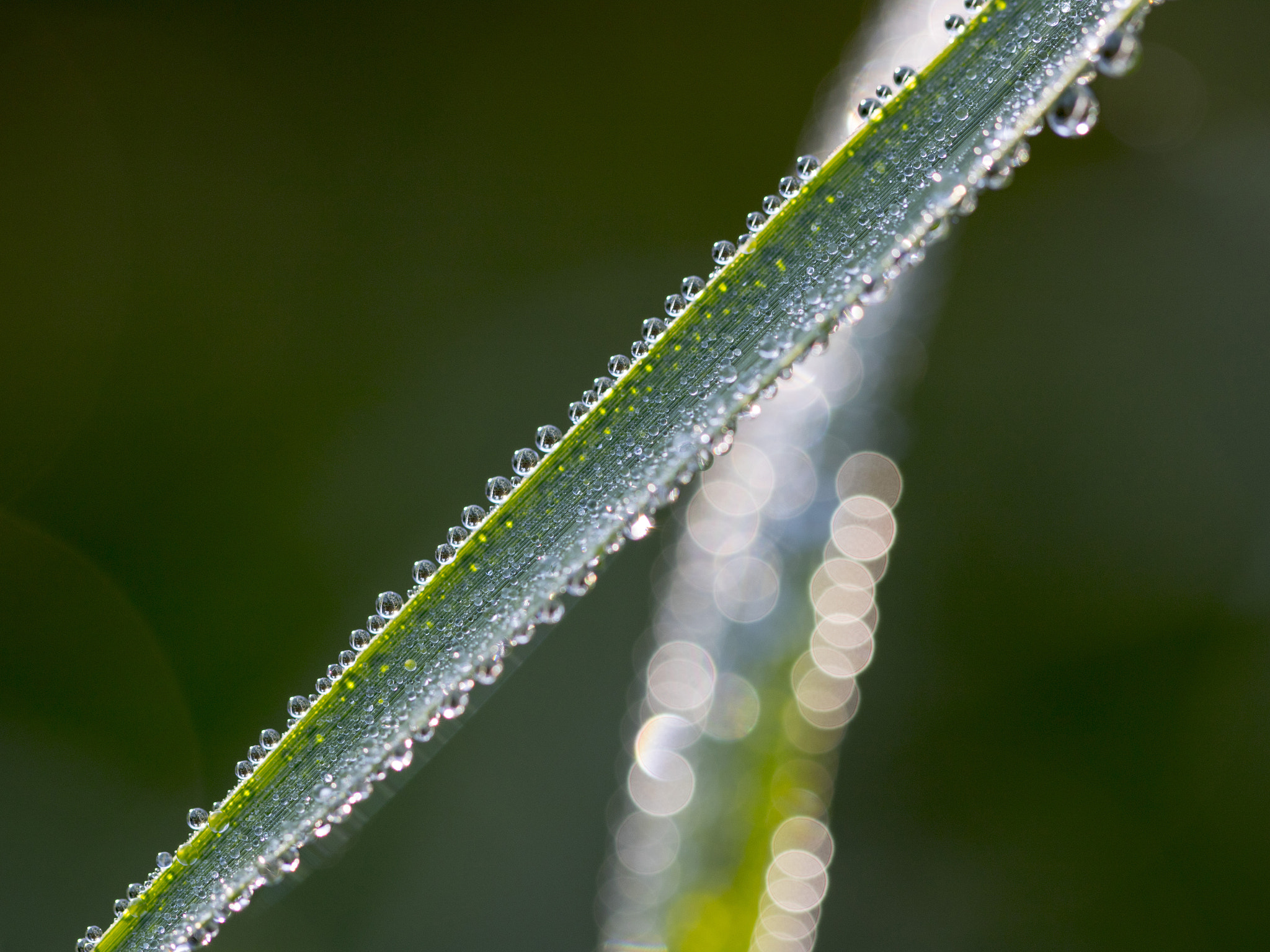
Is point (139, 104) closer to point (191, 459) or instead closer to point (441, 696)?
point (191, 459)

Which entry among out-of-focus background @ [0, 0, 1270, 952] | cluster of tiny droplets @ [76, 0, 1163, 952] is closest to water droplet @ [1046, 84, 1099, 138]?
cluster of tiny droplets @ [76, 0, 1163, 952]

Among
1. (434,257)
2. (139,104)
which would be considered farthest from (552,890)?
(139,104)

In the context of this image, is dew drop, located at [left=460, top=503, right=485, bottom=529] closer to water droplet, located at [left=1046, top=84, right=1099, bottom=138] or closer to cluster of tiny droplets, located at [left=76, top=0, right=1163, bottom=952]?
cluster of tiny droplets, located at [left=76, top=0, right=1163, bottom=952]

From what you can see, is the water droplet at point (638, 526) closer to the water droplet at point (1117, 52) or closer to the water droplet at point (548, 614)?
the water droplet at point (548, 614)

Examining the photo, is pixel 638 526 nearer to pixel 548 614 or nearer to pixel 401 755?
pixel 548 614

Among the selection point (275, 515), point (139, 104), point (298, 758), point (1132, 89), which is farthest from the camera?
point (139, 104)

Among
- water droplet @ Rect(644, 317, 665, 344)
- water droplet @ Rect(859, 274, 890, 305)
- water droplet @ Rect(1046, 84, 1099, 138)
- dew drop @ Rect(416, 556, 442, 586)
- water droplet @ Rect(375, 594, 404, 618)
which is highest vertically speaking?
water droplet @ Rect(1046, 84, 1099, 138)

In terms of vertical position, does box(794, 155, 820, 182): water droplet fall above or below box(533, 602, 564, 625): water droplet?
above
